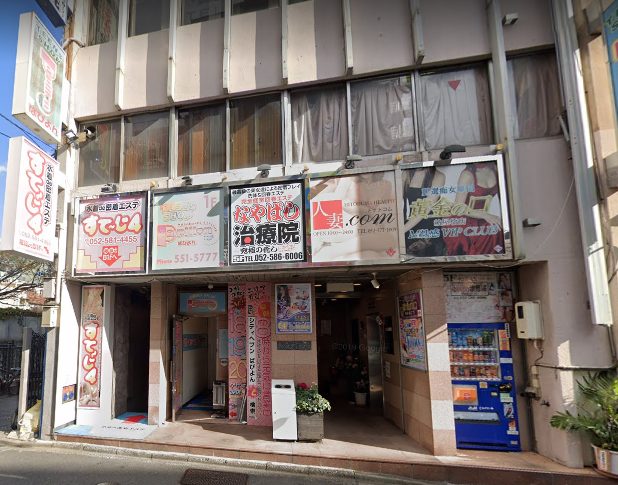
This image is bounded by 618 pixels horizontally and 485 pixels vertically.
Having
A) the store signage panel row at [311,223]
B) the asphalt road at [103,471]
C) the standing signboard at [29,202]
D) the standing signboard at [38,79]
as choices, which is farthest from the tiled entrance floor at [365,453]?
the standing signboard at [38,79]

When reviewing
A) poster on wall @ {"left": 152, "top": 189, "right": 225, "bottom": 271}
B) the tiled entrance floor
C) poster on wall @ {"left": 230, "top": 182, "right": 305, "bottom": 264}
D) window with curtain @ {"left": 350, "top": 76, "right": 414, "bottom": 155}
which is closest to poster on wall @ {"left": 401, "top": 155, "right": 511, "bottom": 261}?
window with curtain @ {"left": 350, "top": 76, "right": 414, "bottom": 155}

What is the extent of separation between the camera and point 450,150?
6793mm

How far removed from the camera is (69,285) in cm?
870

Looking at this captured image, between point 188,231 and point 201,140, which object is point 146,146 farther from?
point 188,231

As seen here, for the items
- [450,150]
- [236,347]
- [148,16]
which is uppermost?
[148,16]

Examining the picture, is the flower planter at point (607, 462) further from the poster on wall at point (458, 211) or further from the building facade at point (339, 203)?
the poster on wall at point (458, 211)

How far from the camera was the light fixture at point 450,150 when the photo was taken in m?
6.77

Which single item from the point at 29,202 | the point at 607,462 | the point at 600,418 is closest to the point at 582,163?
the point at 600,418

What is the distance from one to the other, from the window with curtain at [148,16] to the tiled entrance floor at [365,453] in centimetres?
977

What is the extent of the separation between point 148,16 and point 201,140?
380 centimetres

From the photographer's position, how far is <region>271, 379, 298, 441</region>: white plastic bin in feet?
24.8

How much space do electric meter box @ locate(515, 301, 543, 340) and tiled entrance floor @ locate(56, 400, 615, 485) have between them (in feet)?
7.18

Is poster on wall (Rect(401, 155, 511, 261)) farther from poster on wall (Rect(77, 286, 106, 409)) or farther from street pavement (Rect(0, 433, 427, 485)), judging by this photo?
poster on wall (Rect(77, 286, 106, 409))

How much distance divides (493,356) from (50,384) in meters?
9.69
